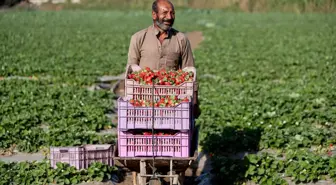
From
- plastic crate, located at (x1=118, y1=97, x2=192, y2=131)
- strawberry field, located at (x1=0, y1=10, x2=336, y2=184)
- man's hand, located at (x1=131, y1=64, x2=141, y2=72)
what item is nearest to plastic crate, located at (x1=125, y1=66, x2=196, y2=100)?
plastic crate, located at (x1=118, y1=97, x2=192, y2=131)

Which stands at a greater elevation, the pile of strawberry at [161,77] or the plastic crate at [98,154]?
the pile of strawberry at [161,77]

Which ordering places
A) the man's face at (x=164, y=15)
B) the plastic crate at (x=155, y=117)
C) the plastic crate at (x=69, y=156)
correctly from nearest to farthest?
the plastic crate at (x=155, y=117)
the man's face at (x=164, y=15)
the plastic crate at (x=69, y=156)

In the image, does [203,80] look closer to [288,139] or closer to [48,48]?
[288,139]

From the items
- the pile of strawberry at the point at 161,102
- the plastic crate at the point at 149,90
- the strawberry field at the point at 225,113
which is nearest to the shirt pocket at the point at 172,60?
the plastic crate at the point at 149,90

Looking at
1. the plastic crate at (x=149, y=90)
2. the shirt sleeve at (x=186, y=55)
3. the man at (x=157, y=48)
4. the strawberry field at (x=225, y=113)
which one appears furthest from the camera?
the strawberry field at (x=225, y=113)

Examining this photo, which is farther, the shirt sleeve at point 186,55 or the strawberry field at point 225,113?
the strawberry field at point 225,113

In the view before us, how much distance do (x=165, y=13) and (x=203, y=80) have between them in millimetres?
11406

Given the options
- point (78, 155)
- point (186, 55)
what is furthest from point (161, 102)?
point (78, 155)

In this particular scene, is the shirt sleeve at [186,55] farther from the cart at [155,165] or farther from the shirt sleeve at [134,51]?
the cart at [155,165]

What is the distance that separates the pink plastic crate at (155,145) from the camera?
6.02m

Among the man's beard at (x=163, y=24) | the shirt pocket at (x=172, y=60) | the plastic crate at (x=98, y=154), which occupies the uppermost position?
the man's beard at (x=163, y=24)

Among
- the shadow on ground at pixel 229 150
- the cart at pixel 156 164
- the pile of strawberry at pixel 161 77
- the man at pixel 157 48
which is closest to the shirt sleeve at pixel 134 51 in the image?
the man at pixel 157 48

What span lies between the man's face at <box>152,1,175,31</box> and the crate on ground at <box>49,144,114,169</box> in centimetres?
248

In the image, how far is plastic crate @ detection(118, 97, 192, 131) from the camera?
590 cm
